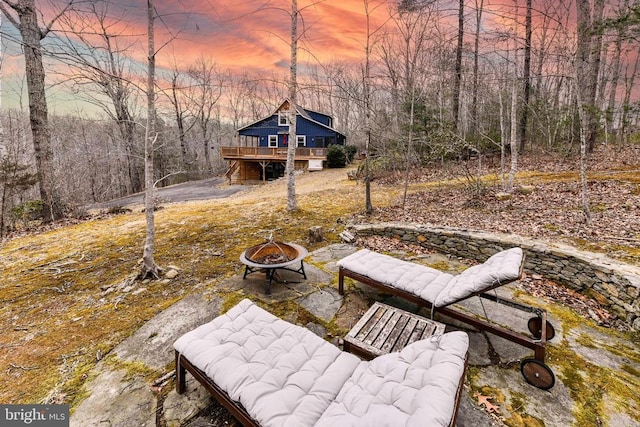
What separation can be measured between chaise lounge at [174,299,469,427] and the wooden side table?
380mm

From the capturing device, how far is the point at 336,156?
2127 cm

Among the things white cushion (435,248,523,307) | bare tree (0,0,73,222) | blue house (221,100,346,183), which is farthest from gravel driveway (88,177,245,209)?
white cushion (435,248,523,307)

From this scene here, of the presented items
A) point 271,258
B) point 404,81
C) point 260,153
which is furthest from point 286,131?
point 271,258

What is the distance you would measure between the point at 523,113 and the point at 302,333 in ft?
54.6

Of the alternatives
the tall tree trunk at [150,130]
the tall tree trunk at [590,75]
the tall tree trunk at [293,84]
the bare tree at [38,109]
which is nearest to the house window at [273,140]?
the tall tree trunk at [293,84]

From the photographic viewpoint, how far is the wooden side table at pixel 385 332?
247 cm

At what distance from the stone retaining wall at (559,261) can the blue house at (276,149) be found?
16.4 metres

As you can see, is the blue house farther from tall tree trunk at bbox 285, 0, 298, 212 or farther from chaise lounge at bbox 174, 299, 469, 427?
chaise lounge at bbox 174, 299, 469, 427

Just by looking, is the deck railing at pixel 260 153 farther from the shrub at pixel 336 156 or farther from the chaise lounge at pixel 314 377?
the chaise lounge at pixel 314 377

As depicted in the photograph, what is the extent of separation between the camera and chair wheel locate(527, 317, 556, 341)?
2900 mm

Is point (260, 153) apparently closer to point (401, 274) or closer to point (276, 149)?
point (276, 149)

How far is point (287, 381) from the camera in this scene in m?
1.91

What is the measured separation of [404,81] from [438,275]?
28.3 feet

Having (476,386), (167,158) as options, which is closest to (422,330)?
(476,386)
